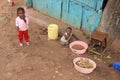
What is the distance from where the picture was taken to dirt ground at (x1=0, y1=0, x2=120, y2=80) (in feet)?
16.8

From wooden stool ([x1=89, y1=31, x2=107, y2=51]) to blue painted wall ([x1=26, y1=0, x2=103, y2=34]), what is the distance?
0.33 meters

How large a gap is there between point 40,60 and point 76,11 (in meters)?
1.69

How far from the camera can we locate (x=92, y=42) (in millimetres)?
5926

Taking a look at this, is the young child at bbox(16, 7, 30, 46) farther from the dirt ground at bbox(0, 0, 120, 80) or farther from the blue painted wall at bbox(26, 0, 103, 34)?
the blue painted wall at bbox(26, 0, 103, 34)

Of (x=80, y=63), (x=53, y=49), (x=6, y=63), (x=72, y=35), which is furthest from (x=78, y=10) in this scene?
(x=6, y=63)

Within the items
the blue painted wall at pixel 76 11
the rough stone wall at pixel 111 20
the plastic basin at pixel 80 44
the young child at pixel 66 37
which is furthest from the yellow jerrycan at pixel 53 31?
the rough stone wall at pixel 111 20

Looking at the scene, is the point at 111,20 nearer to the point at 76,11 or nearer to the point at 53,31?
the point at 76,11

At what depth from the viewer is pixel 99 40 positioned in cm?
573

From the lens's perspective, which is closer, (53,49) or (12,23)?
(53,49)

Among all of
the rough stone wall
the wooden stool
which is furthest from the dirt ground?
the rough stone wall

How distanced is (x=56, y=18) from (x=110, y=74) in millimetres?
2395

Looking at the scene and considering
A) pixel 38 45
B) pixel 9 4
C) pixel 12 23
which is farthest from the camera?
pixel 9 4

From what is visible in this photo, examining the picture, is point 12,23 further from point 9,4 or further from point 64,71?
point 64,71

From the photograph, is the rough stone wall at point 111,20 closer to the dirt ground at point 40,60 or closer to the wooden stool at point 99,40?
the wooden stool at point 99,40
